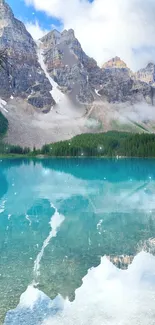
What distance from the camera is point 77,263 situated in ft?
76.0

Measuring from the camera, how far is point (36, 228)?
1355 inches

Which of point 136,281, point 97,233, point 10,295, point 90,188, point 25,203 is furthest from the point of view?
point 90,188

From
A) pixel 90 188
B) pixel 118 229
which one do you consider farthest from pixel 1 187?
pixel 118 229

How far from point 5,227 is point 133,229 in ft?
38.9

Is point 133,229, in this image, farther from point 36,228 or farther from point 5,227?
point 5,227

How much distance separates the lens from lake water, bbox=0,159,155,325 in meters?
16.4

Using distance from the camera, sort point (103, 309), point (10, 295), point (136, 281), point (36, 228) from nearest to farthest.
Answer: point (103, 309) < point (10, 295) < point (136, 281) < point (36, 228)

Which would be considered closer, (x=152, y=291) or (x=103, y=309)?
(x=103, y=309)

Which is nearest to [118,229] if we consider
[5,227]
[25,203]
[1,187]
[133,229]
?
[133,229]

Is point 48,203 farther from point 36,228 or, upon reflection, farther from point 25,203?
point 36,228

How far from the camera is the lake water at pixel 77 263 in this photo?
16.4 meters

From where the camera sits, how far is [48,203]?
165ft

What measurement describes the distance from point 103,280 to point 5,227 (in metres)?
16.6

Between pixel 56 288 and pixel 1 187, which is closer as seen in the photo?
pixel 56 288
